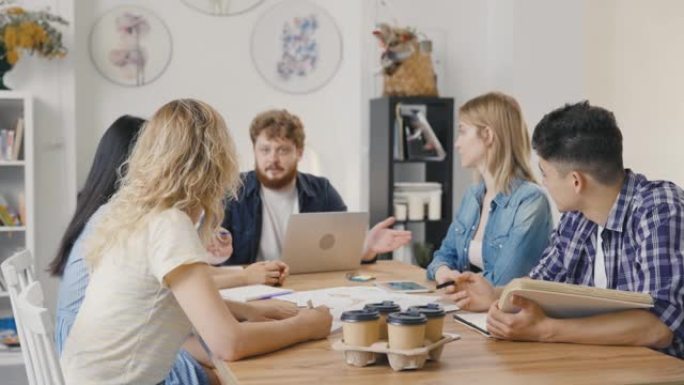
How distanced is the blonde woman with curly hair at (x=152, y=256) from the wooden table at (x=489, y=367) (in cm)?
10

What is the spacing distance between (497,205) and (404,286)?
0.55 meters

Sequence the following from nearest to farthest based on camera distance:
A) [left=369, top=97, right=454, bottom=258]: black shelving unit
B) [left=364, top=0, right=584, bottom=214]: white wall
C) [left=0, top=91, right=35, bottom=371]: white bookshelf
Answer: [left=0, top=91, right=35, bottom=371]: white bookshelf
[left=369, top=97, right=454, bottom=258]: black shelving unit
[left=364, top=0, right=584, bottom=214]: white wall

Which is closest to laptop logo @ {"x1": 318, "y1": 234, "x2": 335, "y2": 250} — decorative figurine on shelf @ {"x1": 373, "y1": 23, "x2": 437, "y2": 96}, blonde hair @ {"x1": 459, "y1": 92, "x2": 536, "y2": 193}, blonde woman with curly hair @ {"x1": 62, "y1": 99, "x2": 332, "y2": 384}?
blonde hair @ {"x1": 459, "y1": 92, "x2": 536, "y2": 193}

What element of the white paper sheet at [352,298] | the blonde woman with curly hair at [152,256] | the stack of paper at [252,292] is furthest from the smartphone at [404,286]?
the blonde woman with curly hair at [152,256]

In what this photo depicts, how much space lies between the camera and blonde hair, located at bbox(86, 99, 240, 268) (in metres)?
1.84

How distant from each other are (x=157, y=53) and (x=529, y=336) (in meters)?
3.46

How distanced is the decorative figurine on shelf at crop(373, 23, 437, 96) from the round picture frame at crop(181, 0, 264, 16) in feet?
2.57

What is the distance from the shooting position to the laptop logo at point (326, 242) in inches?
119

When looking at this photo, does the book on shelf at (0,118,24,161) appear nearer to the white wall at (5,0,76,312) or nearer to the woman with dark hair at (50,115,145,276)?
the white wall at (5,0,76,312)

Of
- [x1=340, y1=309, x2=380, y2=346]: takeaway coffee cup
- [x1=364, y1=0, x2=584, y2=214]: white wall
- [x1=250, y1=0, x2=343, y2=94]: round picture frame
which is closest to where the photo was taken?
[x1=340, y1=309, x2=380, y2=346]: takeaway coffee cup

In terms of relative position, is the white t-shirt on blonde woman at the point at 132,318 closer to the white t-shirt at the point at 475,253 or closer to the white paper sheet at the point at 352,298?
the white paper sheet at the point at 352,298

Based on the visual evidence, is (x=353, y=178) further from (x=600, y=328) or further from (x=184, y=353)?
(x=600, y=328)

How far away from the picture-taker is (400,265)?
129 inches

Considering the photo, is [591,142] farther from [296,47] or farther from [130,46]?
[130,46]
